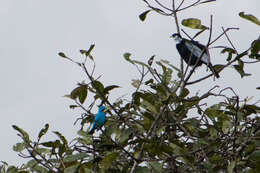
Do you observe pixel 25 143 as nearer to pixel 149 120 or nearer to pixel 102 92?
pixel 102 92

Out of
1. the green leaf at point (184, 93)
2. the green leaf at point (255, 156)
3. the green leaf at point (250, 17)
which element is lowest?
the green leaf at point (255, 156)

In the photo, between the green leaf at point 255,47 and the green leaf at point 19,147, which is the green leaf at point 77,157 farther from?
the green leaf at point 255,47

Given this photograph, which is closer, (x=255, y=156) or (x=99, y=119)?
(x=255, y=156)

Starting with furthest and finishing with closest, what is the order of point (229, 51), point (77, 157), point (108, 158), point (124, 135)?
point (229, 51) < point (124, 135) < point (77, 157) < point (108, 158)

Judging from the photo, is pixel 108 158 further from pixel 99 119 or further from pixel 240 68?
pixel 240 68

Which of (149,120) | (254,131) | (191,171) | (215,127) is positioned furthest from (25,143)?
(254,131)

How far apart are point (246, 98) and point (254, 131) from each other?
32 cm

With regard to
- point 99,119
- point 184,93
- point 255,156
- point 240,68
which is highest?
point 240,68

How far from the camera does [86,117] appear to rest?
334cm

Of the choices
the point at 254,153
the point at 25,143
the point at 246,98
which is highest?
the point at 246,98

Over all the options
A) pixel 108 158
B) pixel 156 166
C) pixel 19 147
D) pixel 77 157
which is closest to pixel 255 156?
pixel 156 166

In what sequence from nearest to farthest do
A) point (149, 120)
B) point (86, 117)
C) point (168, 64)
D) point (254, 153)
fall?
point (254, 153) → point (149, 120) → point (168, 64) → point (86, 117)

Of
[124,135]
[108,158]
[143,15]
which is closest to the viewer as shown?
[108,158]

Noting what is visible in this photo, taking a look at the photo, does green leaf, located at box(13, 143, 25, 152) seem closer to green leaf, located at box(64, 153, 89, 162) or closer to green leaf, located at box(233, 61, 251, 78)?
green leaf, located at box(64, 153, 89, 162)
